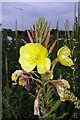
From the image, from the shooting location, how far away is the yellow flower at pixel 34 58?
3.30ft

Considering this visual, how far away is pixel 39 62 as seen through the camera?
1.01m

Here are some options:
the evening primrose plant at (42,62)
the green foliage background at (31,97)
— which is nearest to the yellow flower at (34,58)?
the evening primrose plant at (42,62)

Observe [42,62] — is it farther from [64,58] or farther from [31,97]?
[31,97]

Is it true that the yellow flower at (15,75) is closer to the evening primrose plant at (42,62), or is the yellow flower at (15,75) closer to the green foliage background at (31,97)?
the evening primrose plant at (42,62)

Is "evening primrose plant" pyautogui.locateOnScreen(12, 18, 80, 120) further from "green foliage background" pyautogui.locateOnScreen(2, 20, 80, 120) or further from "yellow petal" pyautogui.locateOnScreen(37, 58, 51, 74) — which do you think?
"green foliage background" pyautogui.locateOnScreen(2, 20, 80, 120)

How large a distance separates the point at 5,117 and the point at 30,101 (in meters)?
0.15

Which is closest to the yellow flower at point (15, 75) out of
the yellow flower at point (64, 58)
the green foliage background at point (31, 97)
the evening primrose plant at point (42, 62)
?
the evening primrose plant at point (42, 62)

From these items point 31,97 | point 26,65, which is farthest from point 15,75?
point 31,97

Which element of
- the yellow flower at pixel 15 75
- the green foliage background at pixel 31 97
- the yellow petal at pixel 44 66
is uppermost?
the yellow petal at pixel 44 66

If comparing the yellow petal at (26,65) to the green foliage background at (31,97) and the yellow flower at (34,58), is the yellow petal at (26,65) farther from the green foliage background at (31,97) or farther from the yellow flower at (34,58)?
the green foliage background at (31,97)

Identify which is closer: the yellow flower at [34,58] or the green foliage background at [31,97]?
the yellow flower at [34,58]

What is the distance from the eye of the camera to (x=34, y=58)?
1.02 meters

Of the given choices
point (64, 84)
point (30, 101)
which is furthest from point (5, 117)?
point (64, 84)

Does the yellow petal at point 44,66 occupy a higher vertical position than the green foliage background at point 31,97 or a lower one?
higher
